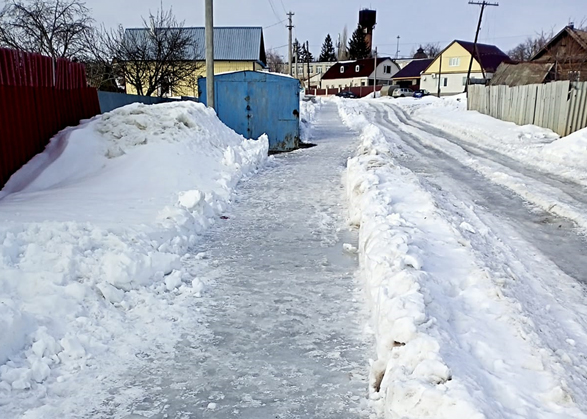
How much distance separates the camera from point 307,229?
21.1ft

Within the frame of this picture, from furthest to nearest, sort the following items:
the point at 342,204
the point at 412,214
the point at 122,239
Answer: the point at 342,204, the point at 412,214, the point at 122,239

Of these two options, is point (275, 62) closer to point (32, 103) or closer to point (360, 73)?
point (360, 73)

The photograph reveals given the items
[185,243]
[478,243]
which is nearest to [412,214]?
[478,243]

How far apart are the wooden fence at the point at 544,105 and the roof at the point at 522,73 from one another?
7424 millimetres

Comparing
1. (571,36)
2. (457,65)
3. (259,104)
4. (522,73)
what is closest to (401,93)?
(457,65)

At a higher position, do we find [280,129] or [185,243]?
[280,129]

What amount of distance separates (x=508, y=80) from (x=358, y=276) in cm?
3073

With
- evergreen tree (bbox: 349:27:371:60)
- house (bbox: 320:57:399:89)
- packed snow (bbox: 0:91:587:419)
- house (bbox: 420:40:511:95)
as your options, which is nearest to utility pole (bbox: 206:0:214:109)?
packed snow (bbox: 0:91:587:419)

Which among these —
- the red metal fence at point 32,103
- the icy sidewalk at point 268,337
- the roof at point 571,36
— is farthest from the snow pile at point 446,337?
the roof at point 571,36

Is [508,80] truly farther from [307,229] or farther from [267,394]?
[267,394]

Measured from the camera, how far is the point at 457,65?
198 feet

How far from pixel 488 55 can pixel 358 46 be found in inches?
1333

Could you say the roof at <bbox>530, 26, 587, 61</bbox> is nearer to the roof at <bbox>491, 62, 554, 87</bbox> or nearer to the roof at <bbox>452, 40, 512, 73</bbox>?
the roof at <bbox>491, 62, 554, 87</bbox>

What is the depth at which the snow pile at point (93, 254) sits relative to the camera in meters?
3.18
